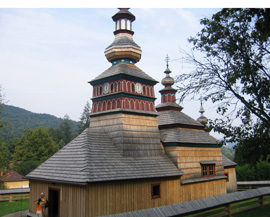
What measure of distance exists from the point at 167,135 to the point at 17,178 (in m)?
30.9

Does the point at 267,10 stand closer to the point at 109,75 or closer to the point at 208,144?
the point at 109,75

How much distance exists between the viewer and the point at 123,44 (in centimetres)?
2019

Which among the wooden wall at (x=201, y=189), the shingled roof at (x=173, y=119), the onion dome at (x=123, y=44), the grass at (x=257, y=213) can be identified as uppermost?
the onion dome at (x=123, y=44)

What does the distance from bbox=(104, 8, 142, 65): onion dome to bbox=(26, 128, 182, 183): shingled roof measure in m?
6.15

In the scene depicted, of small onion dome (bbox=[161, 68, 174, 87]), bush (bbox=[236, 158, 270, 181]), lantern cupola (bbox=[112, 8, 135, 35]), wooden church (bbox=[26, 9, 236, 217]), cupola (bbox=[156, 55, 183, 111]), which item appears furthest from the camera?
bush (bbox=[236, 158, 270, 181])

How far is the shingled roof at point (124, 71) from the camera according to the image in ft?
61.7

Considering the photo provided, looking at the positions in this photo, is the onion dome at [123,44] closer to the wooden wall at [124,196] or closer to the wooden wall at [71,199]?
the wooden wall at [124,196]

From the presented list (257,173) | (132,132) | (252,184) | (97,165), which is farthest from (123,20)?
(257,173)

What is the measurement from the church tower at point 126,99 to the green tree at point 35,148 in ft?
110

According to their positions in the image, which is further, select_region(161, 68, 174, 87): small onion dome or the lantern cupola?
select_region(161, 68, 174, 87): small onion dome

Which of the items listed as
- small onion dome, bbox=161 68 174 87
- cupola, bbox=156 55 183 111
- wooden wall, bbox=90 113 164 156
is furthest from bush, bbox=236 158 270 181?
wooden wall, bbox=90 113 164 156

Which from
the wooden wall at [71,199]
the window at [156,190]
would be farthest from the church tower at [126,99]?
the wooden wall at [71,199]

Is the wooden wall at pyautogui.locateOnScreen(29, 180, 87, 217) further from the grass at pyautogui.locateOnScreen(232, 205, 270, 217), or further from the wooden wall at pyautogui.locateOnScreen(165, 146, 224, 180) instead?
the grass at pyautogui.locateOnScreen(232, 205, 270, 217)

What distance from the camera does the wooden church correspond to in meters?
13.8
